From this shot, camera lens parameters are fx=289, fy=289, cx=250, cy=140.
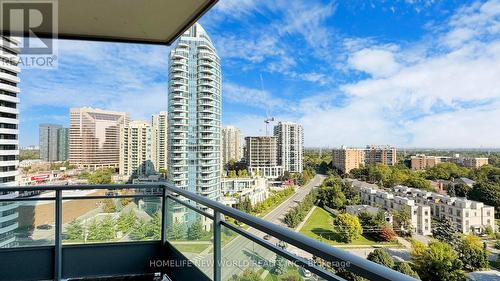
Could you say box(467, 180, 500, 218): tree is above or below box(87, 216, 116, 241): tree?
below

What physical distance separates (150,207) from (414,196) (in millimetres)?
13792

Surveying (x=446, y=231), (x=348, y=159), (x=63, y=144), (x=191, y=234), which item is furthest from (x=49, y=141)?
(x=348, y=159)

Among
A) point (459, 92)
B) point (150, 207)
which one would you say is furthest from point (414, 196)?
point (459, 92)

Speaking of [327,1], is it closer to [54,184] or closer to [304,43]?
[304,43]

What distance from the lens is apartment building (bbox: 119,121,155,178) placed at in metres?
10.6

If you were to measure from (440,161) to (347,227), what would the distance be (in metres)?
7.27

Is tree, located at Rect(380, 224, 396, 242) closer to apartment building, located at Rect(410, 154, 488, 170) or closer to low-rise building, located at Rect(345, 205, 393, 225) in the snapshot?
low-rise building, located at Rect(345, 205, 393, 225)

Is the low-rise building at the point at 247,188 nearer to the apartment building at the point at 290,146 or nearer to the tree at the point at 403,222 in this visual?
the apartment building at the point at 290,146

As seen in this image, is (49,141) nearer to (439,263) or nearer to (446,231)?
(439,263)

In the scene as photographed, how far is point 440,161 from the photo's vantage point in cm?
1589


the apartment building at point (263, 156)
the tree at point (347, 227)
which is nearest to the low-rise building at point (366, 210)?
the tree at point (347, 227)

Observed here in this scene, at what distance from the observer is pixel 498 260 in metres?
8.11

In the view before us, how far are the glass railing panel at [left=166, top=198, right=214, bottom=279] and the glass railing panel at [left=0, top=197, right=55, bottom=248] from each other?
111cm

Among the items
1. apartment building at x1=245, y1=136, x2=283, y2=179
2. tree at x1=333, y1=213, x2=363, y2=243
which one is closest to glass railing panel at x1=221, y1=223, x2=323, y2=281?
tree at x1=333, y1=213, x2=363, y2=243
